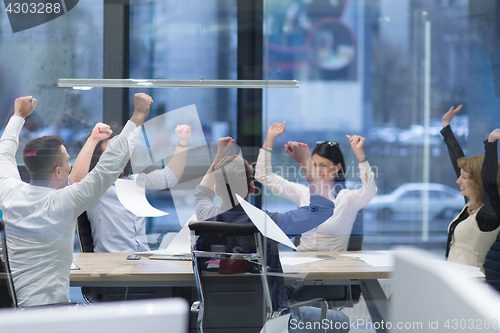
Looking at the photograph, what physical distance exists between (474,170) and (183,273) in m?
1.75

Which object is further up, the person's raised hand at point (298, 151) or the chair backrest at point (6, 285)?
the person's raised hand at point (298, 151)

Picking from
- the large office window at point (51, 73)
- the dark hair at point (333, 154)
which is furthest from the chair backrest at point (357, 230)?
the large office window at point (51, 73)

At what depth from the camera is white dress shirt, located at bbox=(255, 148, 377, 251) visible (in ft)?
7.23

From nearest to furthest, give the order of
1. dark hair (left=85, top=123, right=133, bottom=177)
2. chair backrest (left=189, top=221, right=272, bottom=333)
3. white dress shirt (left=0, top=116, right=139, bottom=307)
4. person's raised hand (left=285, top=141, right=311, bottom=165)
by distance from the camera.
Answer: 1. chair backrest (left=189, top=221, right=272, bottom=333)
2. white dress shirt (left=0, top=116, right=139, bottom=307)
3. dark hair (left=85, top=123, right=133, bottom=177)
4. person's raised hand (left=285, top=141, right=311, bottom=165)

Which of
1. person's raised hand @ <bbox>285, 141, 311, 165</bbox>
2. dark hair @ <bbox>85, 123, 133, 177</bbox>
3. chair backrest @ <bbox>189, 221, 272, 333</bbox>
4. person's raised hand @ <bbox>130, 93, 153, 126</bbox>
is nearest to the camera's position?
chair backrest @ <bbox>189, 221, 272, 333</bbox>

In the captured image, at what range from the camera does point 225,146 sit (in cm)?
222

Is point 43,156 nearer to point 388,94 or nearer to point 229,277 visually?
point 229,277

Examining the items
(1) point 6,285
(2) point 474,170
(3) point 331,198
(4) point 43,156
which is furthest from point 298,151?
(1) point 6,285

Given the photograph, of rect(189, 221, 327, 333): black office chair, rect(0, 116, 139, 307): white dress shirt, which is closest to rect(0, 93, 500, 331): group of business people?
rect(0, 116, 139, 307): white dress shirt

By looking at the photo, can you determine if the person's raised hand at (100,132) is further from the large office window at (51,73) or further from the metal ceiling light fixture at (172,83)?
the metal ceiling light fixture at (172,83)

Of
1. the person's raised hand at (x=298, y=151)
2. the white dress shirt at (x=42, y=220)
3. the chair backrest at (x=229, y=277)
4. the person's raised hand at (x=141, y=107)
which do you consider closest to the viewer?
the chair backrest at (x=229, y=277)

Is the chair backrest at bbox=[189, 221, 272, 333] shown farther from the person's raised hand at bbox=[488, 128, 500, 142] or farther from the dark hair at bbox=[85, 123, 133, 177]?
the person's raised hand at bbox=[488, 128, 500, 142]

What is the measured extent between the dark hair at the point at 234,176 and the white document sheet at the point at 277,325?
0.63m

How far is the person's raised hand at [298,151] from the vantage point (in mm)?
2245
